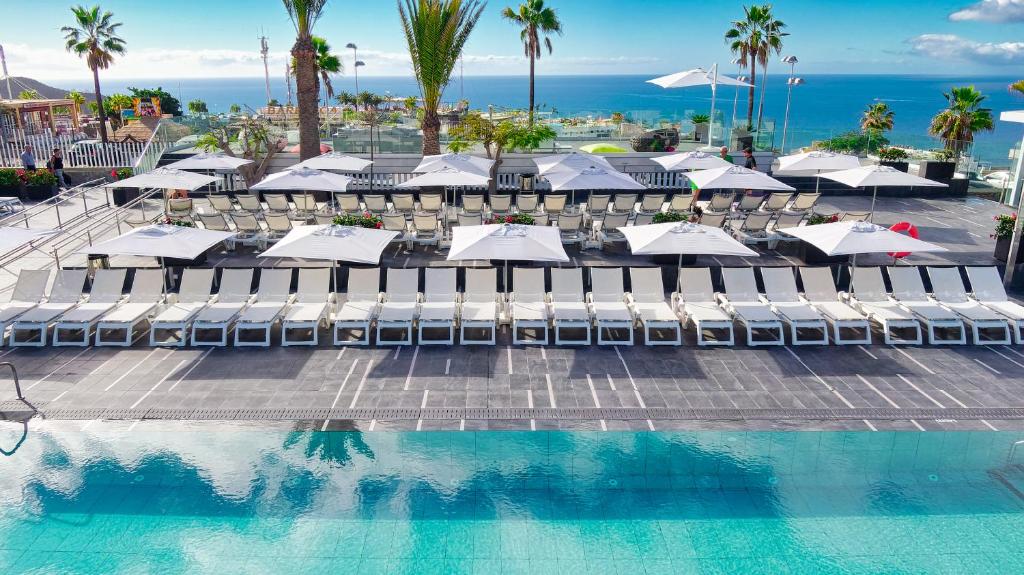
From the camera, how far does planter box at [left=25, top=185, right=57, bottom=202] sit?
20422 millimetres

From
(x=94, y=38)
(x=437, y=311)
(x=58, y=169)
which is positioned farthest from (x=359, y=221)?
(x=94, y=38)

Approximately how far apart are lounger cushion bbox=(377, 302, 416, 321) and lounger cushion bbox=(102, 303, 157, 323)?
362 cm

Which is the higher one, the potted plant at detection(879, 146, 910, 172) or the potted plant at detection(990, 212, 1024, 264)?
the potted plant at detection(879, 146, 910, 172)

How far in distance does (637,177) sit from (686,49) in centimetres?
Result: 17760

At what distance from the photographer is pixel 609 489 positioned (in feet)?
23.0

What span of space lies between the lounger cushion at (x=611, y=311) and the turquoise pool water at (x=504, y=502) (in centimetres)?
277

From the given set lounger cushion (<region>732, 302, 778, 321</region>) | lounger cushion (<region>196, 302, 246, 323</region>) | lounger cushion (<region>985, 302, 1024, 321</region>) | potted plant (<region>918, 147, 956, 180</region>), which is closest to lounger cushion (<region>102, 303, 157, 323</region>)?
lounger cushion (<region>196, 302, 246, 323</region>)

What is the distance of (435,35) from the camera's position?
57.2 feet

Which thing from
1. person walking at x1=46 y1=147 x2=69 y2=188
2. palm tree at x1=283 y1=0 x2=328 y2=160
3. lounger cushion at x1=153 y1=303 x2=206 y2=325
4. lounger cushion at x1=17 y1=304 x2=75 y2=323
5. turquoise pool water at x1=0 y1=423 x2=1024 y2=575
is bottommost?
turquoise pool water at x1=0 y1=423 x2=1024 y2=575

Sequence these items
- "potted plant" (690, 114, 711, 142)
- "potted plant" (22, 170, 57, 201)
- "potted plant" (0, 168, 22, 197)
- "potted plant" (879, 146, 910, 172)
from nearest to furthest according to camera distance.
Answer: "potted plant" (0, 168, 22, 197) → "potted plant" (22, 170, 57, 201) → "potted plant" (879, 146, 910, 172) → "potted plant" (690, 114, 711, 142)

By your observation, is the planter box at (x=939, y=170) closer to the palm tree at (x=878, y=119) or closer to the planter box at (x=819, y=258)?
the planter box at (x=819, y=258)

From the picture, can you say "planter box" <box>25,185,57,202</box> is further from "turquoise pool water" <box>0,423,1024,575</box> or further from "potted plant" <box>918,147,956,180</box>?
"potted plant" <box>918,147,956,180</box>

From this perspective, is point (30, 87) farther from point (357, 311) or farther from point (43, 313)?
point (357, 311)

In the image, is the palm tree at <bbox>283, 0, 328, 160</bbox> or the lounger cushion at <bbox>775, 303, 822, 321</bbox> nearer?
the lounger cushion at <bbox>775, 303, 822, 321</bbox>
